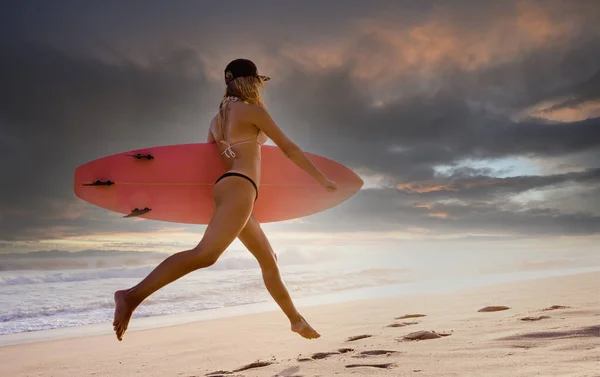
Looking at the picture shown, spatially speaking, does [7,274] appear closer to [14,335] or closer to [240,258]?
[240,258]

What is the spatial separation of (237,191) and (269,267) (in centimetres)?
69

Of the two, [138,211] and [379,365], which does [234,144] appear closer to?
[138,211]

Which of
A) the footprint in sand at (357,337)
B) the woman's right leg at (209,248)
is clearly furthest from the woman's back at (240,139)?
the footprint in sand at (357,337)

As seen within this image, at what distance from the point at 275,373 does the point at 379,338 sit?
1.33m

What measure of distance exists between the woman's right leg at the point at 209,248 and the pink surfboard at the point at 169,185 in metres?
0.88

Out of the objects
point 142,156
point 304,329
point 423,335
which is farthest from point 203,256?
point 423,335

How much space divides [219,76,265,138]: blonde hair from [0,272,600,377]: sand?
1.78m

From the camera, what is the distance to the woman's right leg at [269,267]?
11.3 feet

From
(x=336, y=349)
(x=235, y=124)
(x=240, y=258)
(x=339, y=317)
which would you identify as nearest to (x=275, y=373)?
(x=336, y=349)

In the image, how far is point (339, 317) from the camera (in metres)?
6.89

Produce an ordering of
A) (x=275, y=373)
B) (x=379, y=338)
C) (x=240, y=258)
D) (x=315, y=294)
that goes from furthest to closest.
A: (x=240, y=258) < (x=315, y=294) < (x=379, y=338) < (x=275, y=373)

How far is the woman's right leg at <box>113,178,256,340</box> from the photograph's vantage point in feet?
9.78

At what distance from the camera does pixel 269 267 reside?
3553 millimetres

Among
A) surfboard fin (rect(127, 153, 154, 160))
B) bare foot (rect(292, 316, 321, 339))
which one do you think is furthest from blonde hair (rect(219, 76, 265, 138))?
bare foot (rect(292, 316, 321, 339))
